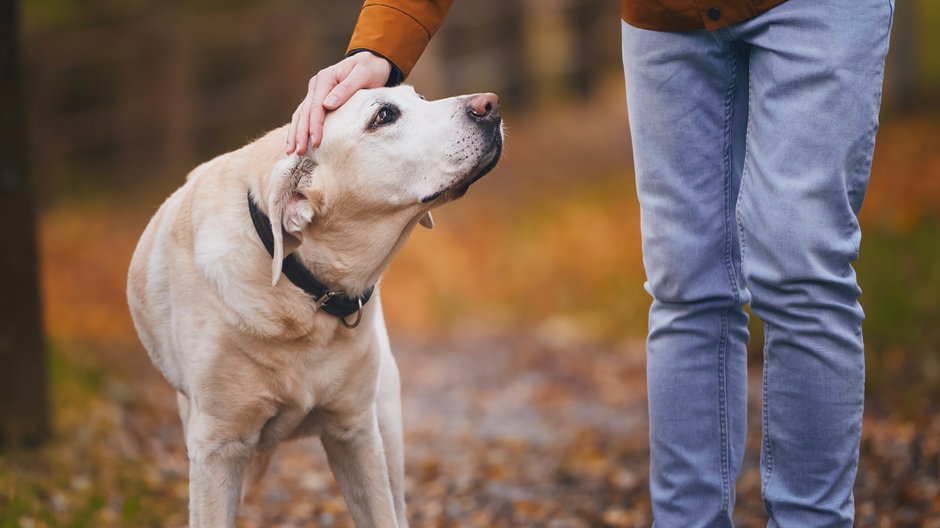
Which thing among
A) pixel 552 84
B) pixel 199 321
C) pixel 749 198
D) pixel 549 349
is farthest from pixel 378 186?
pixel 552 84

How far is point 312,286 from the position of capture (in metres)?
2.52

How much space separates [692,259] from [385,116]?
803mm

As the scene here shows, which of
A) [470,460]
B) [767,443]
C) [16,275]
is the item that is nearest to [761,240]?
[767,443]

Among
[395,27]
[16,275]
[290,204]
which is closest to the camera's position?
[290,204]

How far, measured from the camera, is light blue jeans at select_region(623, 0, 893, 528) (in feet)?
6.69

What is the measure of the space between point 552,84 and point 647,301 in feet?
30.4

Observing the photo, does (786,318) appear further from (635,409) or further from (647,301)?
(647,301)

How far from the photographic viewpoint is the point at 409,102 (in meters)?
2.54

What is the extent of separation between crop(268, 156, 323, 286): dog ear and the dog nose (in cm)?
40

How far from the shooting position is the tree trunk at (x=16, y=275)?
404cm

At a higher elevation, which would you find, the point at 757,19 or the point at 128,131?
the point at 757,19

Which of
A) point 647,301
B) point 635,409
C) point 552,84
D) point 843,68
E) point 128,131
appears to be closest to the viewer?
point 843,68

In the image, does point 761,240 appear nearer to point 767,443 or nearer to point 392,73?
point 767,443

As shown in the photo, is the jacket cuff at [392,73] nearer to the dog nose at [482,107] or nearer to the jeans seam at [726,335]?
the dog nose at [482,107]
